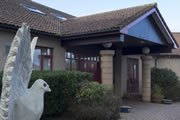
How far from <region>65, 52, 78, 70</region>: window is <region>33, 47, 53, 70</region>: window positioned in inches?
56.6

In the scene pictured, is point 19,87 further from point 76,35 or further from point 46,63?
point 46,63

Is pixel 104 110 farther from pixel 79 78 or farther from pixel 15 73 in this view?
pixel 15 73

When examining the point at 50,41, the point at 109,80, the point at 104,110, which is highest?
the point at 50,41

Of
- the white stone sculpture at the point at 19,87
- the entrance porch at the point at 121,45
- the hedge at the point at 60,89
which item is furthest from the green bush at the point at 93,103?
the white stone sculpture at the point at 19,87

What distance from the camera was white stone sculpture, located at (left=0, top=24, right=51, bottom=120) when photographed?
12.3 ft

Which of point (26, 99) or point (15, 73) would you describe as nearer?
point (15, 73)

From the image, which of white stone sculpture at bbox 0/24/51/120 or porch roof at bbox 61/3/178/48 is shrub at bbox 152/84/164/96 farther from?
white stone sculpture at bbox 0/24/51/120

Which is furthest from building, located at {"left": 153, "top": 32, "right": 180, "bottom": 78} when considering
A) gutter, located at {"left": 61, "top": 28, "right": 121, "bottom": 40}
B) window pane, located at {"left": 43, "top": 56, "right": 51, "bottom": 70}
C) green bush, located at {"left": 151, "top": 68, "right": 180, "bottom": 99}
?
window pane, located at {"left": 43, "top": 56, "right": 51, "bottom": 70}

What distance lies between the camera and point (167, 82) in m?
14.9

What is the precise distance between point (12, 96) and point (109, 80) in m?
6.63

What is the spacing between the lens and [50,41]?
34.7 feet

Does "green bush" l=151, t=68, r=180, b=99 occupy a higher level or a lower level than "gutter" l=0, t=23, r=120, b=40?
lower

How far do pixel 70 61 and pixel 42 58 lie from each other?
2275 mm

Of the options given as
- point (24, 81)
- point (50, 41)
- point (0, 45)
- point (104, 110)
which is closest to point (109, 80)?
point (104, 110)
